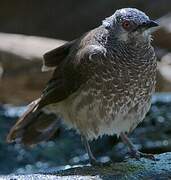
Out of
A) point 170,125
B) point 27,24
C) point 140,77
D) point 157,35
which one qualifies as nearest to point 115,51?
point 140,77

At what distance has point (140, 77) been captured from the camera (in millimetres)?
5320

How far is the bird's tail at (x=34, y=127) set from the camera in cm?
632

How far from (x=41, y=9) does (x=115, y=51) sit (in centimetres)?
1009

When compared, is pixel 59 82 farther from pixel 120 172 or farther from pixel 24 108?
pixel 24 108

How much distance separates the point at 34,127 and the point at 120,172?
1.67 meters

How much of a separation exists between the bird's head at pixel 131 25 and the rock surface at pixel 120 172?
101cm

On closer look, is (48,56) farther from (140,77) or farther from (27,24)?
(27,24)

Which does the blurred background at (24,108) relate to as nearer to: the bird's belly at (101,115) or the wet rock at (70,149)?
the wet rock at (70,149)

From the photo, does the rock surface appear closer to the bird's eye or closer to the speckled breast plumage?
the speckled breast plumage

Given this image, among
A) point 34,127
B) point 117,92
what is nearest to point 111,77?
point 117,92

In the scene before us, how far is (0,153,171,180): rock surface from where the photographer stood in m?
4.70

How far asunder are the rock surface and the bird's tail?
1.28 meters

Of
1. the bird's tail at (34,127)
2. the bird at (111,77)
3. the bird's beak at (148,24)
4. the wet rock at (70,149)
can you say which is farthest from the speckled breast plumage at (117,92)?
the wet rock at (70,149)

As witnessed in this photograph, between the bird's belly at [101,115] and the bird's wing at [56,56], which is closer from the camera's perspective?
the bird's belly at [101,115]
